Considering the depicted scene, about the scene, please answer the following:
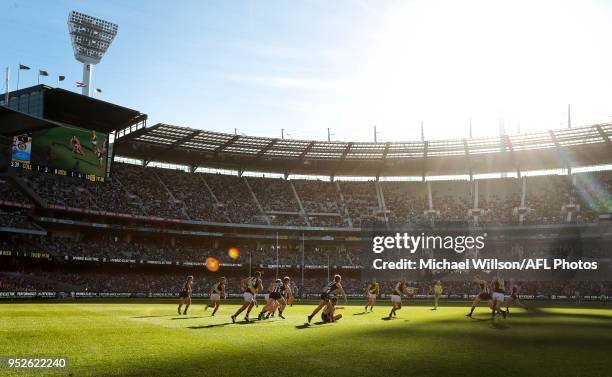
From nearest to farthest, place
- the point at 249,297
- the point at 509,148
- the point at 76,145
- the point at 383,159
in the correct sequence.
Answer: the point at 249,297, the point at 76,145, the point at 509,148, the point at 383,159

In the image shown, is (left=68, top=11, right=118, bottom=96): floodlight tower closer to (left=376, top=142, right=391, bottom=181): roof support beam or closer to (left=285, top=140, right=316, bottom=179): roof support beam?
(left=285, top=140, right=316, bottom=179): roof support beam

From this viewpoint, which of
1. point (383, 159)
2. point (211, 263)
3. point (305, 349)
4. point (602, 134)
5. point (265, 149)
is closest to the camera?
point (305, 349)

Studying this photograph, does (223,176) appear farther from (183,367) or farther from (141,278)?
(183,367)

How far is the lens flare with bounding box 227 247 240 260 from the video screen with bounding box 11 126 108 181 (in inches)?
991

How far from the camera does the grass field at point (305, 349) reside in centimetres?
1105

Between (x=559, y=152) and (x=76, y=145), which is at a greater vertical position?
(x=559, y=152)

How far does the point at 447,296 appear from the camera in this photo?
222 ft

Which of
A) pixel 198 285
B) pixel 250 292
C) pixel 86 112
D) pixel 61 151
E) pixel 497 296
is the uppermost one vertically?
pixel 86 112

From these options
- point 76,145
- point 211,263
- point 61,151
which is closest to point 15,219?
point 61,151

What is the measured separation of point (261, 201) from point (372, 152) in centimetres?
1884

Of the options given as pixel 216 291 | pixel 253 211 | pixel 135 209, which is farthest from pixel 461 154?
pixel 216 291

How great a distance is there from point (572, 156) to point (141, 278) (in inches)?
2439

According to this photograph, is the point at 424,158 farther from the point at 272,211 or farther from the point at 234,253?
the point at 234,253

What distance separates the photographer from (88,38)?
7100 centimetres
